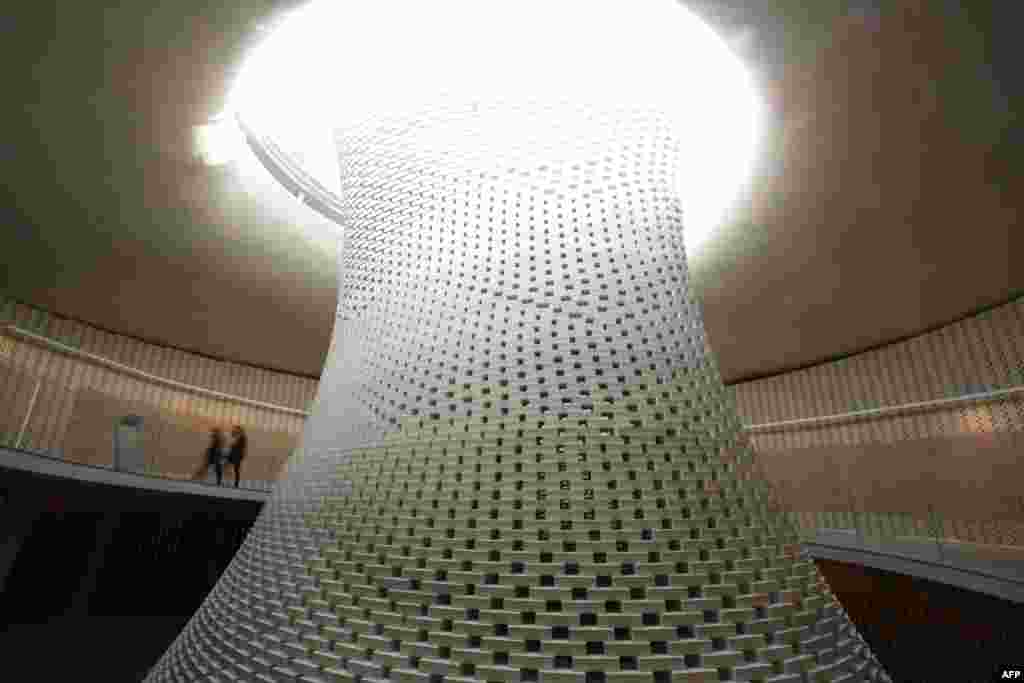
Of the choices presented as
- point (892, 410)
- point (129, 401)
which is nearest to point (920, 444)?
point (892, 410)

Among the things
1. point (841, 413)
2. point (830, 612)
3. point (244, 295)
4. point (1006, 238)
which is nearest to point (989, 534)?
point (1006, 238)

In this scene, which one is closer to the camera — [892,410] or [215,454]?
[215,454]

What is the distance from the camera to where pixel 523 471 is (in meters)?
2.60

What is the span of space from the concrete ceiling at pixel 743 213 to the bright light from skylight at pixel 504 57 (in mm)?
344

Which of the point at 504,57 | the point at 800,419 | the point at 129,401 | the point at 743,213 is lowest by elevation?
the point at 129,401

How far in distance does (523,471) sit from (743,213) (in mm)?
5470

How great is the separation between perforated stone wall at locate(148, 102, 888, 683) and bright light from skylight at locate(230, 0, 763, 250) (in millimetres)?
285

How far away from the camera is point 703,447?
9.26ft

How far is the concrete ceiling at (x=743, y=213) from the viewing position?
4367 millimetres

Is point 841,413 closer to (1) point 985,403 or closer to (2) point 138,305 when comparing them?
(1) point 985,403

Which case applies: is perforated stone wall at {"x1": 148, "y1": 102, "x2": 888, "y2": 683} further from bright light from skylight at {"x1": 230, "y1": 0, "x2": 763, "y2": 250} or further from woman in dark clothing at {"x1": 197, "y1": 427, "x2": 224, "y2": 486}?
woman in dark clothing at {"x1": 197, "y1": 427, "x2": 224, "y2": 486}

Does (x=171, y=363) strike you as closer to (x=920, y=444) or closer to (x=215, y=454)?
(x=215, y=454)

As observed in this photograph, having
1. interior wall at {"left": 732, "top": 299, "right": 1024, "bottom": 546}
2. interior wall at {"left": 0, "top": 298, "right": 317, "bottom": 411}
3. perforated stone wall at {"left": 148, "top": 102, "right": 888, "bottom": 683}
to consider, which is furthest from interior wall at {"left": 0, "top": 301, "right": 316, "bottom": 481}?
interior wall at {"left": 732, "top": 299, "right": 1024, "bottom": 546}

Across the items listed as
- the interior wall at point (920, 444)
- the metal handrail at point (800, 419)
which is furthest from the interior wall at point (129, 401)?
the interior wall at point (920, 444)
